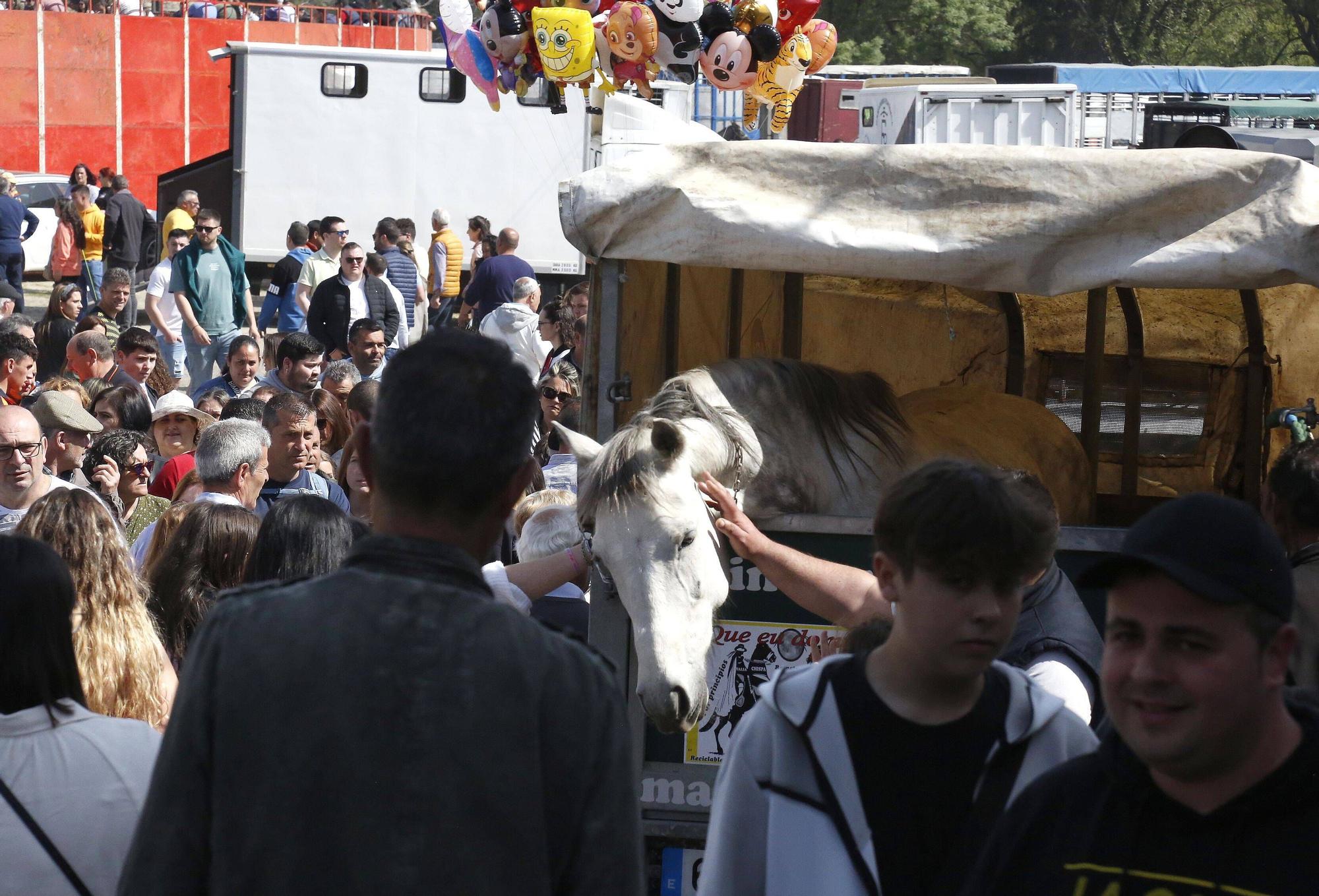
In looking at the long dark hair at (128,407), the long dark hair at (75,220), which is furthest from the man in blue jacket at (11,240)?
the long dark hair at (128,407)

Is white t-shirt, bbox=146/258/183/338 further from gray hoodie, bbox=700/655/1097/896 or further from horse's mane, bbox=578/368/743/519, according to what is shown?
gray hoodie, bbox=700/655/1097/896

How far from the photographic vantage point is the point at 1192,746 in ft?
5.61

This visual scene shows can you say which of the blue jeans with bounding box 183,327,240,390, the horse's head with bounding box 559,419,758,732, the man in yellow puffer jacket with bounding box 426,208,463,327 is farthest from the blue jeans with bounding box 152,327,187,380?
the horse's head with bounding box 559,419,758,732

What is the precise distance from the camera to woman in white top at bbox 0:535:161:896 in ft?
7.36

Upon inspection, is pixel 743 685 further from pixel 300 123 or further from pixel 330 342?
pixel 300 123

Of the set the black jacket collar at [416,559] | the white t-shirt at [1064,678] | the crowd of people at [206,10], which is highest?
the crowd of people at [206,10]

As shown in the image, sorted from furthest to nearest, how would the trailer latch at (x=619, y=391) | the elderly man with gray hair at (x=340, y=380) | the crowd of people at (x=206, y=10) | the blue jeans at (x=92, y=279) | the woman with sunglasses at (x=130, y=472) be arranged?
1. the crowd of people at (x=206, y=10)
2. the blue jeans at (x=92, y=279)
3. the elderly man with gray hair at (x=340, y=380)
4. the woman with sunglasses at (x=130, y=472)
5. the trailer latch at (x=619, y=391)

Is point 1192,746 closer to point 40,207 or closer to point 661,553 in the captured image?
point 661,553

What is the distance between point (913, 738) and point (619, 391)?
233 centimetres

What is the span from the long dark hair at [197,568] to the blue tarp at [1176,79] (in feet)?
50.8

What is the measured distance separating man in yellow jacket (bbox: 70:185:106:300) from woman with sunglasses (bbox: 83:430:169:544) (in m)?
13.7

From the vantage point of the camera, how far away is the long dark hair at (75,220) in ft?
61.8

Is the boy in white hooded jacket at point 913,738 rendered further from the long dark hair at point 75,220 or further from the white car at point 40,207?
the white car at point 40,207

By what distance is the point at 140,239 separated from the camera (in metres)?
19.2
